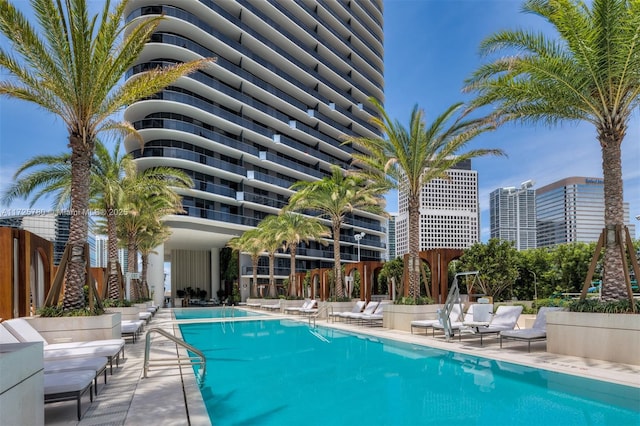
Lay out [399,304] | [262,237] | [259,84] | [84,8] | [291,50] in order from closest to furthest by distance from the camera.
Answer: [84,8]
[399,304]
[262,237]
[259,84]
[291,50]

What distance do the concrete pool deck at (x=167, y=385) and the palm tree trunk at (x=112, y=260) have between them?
22.5ft

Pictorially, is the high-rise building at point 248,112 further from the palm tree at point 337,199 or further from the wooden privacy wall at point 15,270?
the wooden privacy wall at point 15,270

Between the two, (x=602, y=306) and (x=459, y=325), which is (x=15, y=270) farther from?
(x=602, y=306)

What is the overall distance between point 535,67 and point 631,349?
6.44 metres

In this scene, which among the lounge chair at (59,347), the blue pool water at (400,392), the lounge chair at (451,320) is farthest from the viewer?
the lounge chair at (451,320)

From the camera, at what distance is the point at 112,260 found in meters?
18.6

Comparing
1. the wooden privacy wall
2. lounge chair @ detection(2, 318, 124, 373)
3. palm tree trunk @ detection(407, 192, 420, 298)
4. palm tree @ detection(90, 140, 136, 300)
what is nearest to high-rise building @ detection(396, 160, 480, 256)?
palm tree trunk @ detection(407, 192, 420, 298)

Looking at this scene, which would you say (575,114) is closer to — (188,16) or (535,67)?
(535,67)

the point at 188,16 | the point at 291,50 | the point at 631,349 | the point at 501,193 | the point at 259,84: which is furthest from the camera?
the point at 501,193

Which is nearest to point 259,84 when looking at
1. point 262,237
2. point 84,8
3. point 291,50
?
point 291,50

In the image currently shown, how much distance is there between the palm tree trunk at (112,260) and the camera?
18609 mm

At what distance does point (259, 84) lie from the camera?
54594 millimetres

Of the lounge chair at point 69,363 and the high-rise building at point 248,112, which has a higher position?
the high-rise building at point 248,112

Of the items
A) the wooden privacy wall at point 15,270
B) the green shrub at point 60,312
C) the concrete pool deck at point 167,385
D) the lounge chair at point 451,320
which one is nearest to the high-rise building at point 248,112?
the wooden privacy wall at point 15,270
